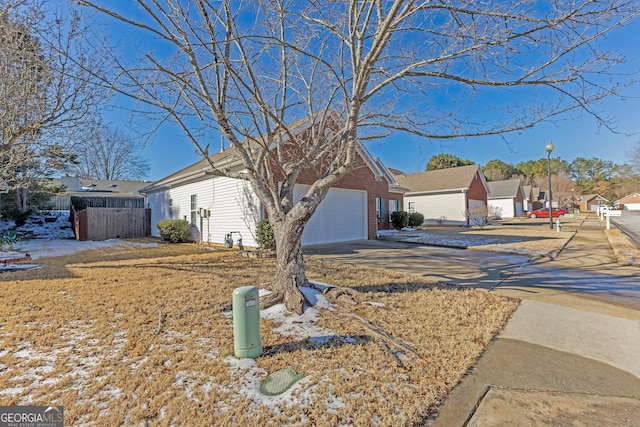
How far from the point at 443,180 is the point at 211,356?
89.1ft

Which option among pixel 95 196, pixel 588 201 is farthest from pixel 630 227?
pixel 588 201

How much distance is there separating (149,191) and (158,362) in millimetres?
18034

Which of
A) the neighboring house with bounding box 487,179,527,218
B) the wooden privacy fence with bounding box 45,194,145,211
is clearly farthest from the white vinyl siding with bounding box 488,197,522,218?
the wooden privacy fence with bounding box 45,194,145,211

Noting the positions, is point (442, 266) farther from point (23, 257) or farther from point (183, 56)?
point (23, 257)

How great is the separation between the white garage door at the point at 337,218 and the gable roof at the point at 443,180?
14275 mm

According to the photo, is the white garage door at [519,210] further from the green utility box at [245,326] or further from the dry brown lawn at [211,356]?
the green utility box at [245,326]

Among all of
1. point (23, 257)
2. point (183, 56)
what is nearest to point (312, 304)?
point (183, 56)

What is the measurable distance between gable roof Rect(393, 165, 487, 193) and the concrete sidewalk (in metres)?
21.9

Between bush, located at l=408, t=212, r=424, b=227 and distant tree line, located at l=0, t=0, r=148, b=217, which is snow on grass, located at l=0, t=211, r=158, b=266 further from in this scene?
bush, located at l=408, t=212, r=424, b=227

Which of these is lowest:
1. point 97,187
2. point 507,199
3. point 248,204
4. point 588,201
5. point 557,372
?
point 557,372

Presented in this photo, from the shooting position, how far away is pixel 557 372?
2.92m

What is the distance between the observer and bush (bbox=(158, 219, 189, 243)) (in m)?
13.6

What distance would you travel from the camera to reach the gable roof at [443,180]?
83.1 ft

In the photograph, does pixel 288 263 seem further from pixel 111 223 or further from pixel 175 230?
pixel 111 223
